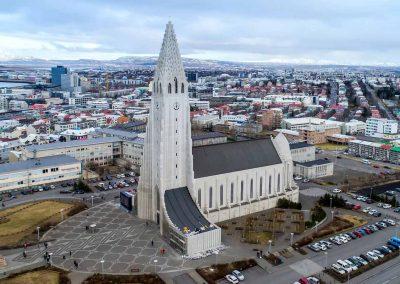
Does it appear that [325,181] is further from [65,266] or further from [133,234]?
[65,266]

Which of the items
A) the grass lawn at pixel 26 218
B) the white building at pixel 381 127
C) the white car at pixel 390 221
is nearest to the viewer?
the grass lawn at pixel 26 218

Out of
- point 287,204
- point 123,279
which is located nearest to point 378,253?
point 287,204

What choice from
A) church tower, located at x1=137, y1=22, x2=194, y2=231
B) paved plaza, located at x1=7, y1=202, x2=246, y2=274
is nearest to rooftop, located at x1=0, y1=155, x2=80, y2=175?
paved plaza, located at x1=7, y1=202, x2=246, y2=274

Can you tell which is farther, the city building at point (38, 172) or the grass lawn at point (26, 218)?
the city building at point (38, 172)

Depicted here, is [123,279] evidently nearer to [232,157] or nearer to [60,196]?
[232,157]

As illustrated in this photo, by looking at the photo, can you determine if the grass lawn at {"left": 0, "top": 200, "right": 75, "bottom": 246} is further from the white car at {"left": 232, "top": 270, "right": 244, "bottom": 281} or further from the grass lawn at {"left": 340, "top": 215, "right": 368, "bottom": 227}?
the grass lawn at {"left": 340, "top": 215, "right": 368, "bottom": 227}

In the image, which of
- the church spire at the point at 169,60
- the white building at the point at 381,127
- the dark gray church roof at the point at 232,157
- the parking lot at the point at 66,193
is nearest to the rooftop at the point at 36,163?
the parking lot at the point at 66,193

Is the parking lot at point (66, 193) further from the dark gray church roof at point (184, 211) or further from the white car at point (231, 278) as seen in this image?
the white car at point (231, 278)
